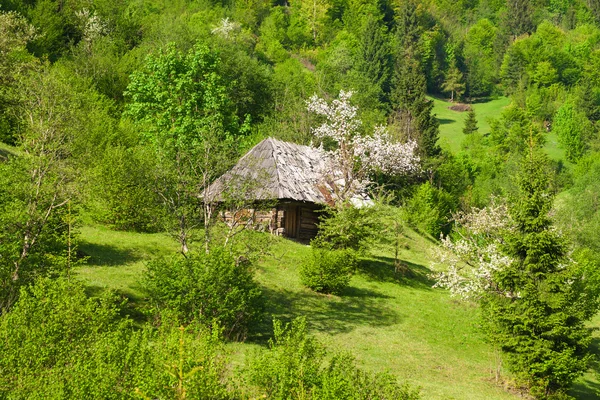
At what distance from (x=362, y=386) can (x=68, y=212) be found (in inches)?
450

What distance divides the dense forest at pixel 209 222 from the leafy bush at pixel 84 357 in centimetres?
4

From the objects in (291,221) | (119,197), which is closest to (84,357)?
(119,197)

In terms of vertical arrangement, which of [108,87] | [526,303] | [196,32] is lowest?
[526,303]

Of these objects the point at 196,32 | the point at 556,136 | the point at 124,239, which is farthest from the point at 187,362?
the point at 556,136

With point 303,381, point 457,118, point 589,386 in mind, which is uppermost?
point 457,118

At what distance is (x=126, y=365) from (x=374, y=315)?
50.9ft

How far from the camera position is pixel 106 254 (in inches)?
979

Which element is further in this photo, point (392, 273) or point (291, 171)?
point (291, 171)

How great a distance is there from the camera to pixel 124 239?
91.8 ft

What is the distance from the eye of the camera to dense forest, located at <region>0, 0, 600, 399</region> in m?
11.5

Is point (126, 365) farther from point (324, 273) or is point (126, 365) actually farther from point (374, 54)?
point (374, 54)

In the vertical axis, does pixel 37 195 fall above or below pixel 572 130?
below

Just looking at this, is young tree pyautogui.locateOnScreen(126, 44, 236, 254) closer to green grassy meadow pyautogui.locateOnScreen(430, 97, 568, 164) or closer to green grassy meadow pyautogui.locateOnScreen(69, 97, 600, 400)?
green grassy meadow pyautogui.locateOnScreen(69, 97, 600, 400)

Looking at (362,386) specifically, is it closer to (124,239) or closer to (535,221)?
(535,221)
